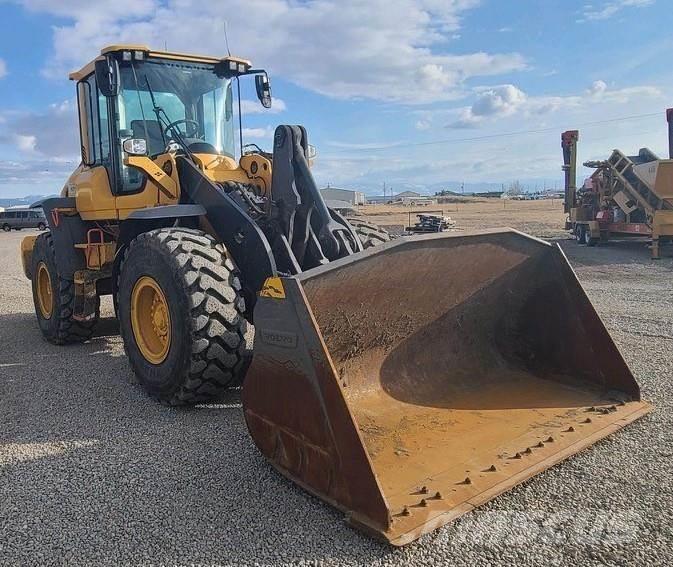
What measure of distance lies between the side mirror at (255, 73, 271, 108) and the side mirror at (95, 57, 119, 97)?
5.58 ft

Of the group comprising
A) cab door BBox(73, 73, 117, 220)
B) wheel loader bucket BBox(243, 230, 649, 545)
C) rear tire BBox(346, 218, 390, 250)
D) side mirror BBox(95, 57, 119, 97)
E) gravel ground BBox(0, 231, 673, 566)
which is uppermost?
side mirror BBox(95, 57, 119, 97)

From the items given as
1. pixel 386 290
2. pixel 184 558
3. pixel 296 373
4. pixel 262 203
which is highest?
pixel 262 203

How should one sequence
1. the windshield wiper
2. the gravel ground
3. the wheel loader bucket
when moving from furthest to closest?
the windshield wiper → the wheel loader bucket → the gravel ground

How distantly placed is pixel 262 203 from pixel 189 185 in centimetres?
67

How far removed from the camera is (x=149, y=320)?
4.80m

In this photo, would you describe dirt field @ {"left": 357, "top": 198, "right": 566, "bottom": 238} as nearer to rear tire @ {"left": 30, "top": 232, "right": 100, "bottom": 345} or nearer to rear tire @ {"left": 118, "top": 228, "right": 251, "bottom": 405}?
rear tire @ {"left": 30, "top": 232, "right": 100, "bottom": 345}

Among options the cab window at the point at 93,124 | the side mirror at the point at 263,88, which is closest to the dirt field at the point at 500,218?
the side mirror at the point at 263,88

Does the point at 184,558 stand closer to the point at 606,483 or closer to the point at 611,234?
the point at 606,483

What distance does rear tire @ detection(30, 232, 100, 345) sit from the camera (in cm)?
662

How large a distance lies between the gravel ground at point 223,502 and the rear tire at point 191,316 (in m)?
0.22

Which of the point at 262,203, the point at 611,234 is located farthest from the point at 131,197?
the point at 611,234

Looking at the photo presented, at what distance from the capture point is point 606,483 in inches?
124

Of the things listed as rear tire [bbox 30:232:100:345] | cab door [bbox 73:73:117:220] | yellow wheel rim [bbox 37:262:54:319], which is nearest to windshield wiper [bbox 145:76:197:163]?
cab door [bbox 73:73:117:220]

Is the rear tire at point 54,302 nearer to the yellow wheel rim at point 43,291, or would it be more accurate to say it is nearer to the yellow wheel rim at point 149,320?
the yellow wheel rim at point 43,291
